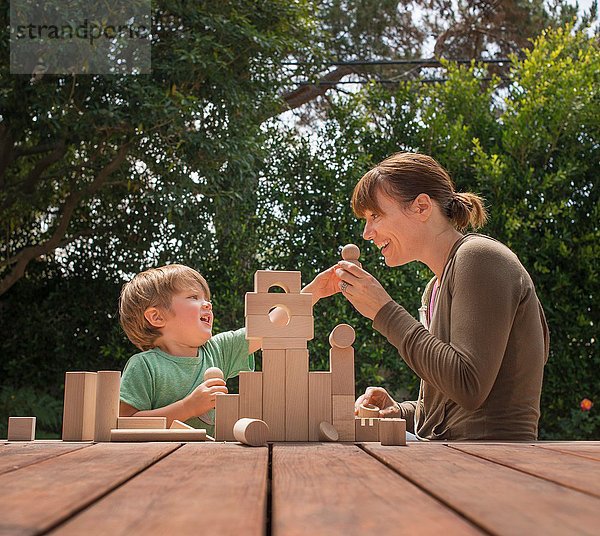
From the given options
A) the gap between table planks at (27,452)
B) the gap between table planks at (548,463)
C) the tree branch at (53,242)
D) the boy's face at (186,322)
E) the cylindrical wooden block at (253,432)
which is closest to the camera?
the gap between table planks at (548,463)

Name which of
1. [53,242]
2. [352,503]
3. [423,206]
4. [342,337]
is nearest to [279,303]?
[342,337]

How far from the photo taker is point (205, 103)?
16.9 ft

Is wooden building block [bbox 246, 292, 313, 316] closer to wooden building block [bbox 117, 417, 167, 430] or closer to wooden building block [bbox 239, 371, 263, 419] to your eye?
wooden building block [bbox 239, 371, 263, 419]

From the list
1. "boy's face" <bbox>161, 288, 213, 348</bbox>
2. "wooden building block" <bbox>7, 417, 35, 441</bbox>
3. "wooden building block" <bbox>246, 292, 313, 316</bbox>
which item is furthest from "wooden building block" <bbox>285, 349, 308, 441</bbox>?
"boy's face" <bbox>161, 288, 213, 348</bbox>

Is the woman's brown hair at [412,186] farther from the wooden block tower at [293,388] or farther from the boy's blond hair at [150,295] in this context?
the boy's blond hair at [150,295]

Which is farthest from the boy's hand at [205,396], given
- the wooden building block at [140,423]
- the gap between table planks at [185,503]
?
the gap between table planks at [185,503]

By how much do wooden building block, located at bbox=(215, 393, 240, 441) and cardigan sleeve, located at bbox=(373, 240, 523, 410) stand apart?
45 cm

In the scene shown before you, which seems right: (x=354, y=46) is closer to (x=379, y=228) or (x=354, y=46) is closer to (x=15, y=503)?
(x=379, y=228)

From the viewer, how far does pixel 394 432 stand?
1560mm

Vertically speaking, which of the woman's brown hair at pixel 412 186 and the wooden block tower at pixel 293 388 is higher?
the woman's brown hair at pixel 412 186

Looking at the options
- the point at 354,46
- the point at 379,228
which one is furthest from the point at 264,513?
the point at 354,46

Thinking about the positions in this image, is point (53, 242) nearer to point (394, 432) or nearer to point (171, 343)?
point (171, 343)

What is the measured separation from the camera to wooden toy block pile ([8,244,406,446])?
5.58 ft

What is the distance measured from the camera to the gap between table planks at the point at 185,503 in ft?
2.25
